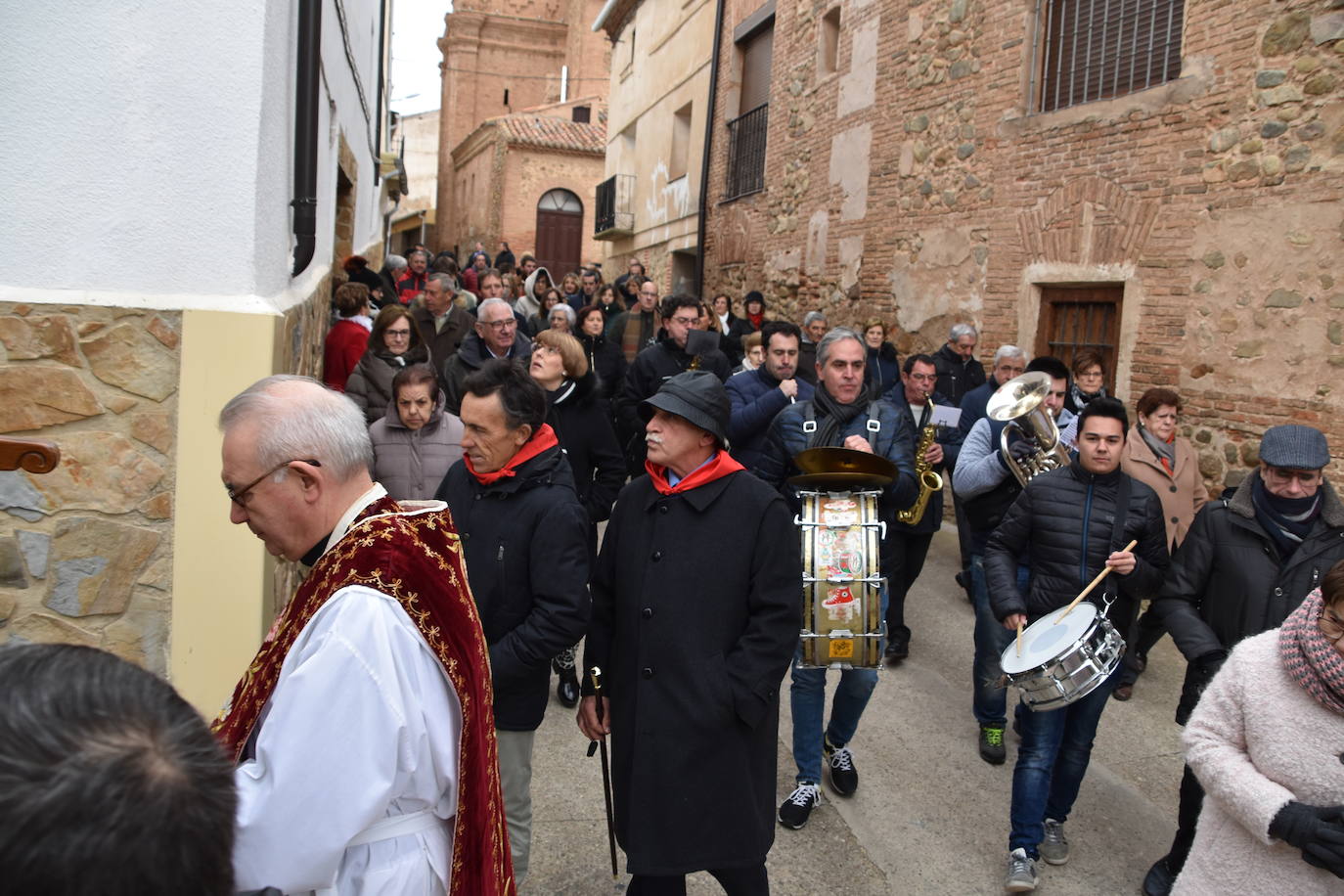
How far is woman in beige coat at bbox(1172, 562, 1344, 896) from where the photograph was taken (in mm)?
2619

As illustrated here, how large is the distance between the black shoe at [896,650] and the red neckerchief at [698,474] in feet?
11.5

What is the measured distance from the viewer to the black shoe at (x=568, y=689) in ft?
17.5

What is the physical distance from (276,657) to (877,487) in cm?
275

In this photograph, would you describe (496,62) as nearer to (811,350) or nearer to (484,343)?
(811,350)

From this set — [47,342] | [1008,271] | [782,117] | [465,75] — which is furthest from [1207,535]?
[465,75]

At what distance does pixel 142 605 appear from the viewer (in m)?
3.77

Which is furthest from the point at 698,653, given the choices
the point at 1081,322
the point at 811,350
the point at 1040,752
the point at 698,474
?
the point at 1081,322

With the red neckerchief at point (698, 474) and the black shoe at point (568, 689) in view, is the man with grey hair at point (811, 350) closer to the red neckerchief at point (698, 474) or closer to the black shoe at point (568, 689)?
the black shoe at point (568, 689)

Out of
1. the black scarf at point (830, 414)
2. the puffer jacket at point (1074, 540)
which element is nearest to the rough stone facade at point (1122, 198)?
the puffer jacket at point (1074, 540)

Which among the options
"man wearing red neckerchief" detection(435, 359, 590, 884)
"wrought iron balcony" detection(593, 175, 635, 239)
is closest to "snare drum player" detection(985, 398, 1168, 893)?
"man wearing red neckerchief" detection(435, 359, 590, 884)

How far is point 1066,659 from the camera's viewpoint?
367cm

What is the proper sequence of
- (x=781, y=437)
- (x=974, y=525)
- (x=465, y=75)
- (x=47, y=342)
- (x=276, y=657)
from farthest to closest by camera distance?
(x=465, y=75) → (x=974, y=525) → (x=781, y=437) → (x=47, y=342) → (x=276, y=657)

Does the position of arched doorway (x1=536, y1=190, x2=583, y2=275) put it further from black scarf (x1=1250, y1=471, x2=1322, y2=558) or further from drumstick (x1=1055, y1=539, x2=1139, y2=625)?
black scarf (x1=1250, y1=471, x2=1322, y2=558)

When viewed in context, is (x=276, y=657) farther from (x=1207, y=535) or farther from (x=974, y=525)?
(x=974, y=525)
